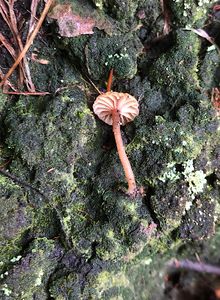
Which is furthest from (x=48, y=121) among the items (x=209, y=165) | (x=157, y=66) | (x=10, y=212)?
(x=209, y=165)

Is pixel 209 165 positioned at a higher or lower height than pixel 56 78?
lower

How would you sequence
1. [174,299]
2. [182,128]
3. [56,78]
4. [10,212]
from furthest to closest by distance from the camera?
[174,299], [56,78], [182,128], [10,212]

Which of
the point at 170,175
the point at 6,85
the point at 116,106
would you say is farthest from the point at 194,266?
the point at 6,85

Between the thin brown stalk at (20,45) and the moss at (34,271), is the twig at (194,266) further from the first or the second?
the thin brown stalk at (20,45)

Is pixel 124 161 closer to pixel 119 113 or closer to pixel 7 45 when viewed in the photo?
pixel 119 113

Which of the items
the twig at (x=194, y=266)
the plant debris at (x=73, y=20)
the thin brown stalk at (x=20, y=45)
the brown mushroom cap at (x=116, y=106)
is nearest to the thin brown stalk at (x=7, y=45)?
the thin brown stalk at (x=20, y=45)

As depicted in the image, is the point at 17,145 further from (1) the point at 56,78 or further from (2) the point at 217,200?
(2) the point at 217,200
